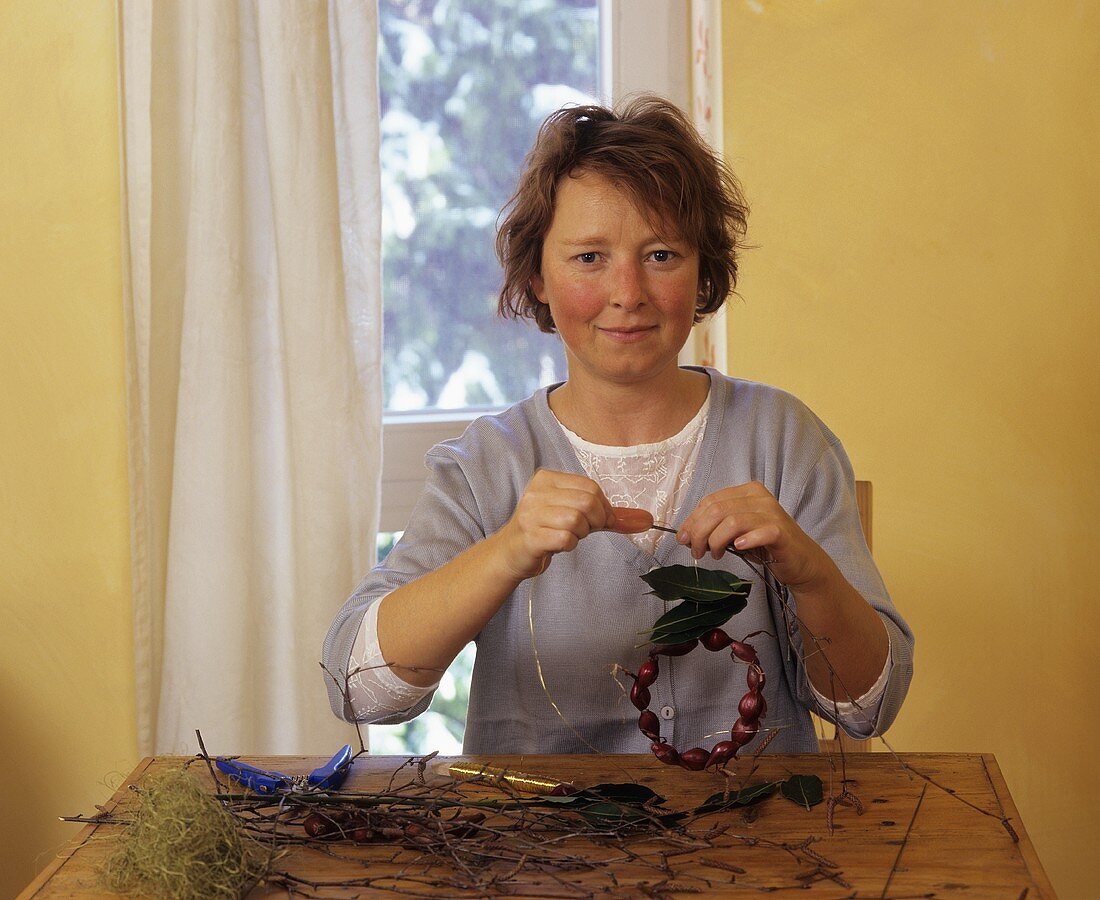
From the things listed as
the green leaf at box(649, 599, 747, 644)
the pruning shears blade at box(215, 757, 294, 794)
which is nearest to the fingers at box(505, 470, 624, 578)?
the green leaf at box(649, 599, 747, 644)

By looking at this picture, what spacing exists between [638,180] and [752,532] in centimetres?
53

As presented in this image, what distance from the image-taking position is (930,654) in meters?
2.27

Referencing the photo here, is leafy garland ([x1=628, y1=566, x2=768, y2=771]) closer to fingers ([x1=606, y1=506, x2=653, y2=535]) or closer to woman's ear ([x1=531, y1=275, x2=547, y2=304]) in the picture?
fingers ([x1=606, y1=506, x2=653, y2=535])

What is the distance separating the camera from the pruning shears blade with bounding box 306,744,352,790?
114 centimetres

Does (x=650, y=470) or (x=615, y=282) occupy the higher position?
(x=615, y=282)

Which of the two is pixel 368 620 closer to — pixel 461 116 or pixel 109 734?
pixel 109 734

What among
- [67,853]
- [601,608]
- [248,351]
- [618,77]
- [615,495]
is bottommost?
[67,853]

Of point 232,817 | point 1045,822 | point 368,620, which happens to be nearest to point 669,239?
point 368,620

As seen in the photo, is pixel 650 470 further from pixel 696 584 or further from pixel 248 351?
pixel 248 351

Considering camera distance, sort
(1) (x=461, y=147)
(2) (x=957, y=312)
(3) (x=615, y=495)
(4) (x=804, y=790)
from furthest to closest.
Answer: (1) (x=461, y=147)
(2) (x=957, y=312)
(3) (x=615, y=495)
(4) (x=804, y=790)

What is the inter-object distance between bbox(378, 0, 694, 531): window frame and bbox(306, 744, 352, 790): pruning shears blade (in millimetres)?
1187

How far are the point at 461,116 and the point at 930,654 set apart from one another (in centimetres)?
136

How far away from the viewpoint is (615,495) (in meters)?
1.55

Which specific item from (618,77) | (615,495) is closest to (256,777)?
(615,495)
